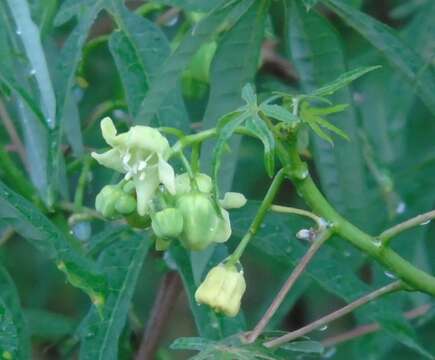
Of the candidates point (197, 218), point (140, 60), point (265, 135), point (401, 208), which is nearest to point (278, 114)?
point (265, 135)

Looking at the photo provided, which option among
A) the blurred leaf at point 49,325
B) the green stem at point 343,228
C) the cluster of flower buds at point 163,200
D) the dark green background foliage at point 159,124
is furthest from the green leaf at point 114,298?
the blurred leaf at point 49,325

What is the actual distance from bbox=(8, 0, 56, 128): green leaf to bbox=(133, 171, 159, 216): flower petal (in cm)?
30

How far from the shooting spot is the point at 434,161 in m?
2.25

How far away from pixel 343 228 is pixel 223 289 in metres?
0.15

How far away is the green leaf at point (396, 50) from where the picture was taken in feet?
5.24

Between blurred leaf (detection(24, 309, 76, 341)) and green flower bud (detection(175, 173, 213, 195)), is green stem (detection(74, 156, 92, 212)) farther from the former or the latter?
blurred leaf (detection(24, 309, 76, 341))

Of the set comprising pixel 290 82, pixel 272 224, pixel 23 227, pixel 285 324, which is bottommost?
Answer: pixel 285 324

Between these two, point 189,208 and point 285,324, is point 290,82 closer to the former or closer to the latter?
point 285,324

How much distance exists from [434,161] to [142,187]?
1062 millimetres

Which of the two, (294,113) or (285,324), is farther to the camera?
(285,324)

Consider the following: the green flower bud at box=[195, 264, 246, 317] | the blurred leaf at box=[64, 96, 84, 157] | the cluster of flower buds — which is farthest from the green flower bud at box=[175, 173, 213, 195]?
the blurred leaf at box=[64, 96, 84, 157]

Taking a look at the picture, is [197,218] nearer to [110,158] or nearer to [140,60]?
[110,158]

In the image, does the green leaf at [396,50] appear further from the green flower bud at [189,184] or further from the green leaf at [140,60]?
the green flower bud at [189,184]

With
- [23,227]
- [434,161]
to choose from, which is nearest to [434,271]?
[434,161]
